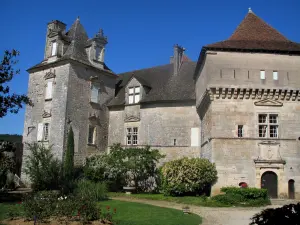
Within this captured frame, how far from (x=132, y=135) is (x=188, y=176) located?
780cm

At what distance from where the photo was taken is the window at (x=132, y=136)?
2651cm

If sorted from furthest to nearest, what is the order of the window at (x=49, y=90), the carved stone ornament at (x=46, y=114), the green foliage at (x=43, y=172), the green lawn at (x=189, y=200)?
the window at (x=49, y=90) < the carved stone ornament at (x=46, y=114) < the green foliage at (x=43, y=172) < the green lawn at (x=189, y=200)

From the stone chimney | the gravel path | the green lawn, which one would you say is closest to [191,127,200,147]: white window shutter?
the stone chimney

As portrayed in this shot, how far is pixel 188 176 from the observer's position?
2002 cm

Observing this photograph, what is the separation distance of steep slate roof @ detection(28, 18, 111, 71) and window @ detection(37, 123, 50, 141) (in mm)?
4964

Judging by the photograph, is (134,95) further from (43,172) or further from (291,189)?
(291,189)

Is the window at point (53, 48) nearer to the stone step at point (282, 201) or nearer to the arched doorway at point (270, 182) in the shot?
the arched doorway at point (270, 182)

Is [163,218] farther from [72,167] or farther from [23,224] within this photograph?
[72,167]

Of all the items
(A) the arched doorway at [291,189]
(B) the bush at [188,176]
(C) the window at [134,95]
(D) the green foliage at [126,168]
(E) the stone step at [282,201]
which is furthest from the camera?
(C) the window at [134,95]

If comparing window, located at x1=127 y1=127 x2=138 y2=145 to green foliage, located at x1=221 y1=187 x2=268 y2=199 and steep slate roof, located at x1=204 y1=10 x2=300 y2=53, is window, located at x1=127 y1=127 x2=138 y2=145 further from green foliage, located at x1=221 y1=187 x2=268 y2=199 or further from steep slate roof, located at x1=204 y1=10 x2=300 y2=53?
green foliage, located at x1=221 y1=187 x2=268 y2=199

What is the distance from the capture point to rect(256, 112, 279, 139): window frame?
20188 mm

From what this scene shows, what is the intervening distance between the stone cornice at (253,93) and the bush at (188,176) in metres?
4.09

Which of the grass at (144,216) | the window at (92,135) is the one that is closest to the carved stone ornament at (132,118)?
the window at (92,135)

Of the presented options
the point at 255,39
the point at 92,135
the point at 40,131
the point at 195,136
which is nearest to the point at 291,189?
the point at 195,136
